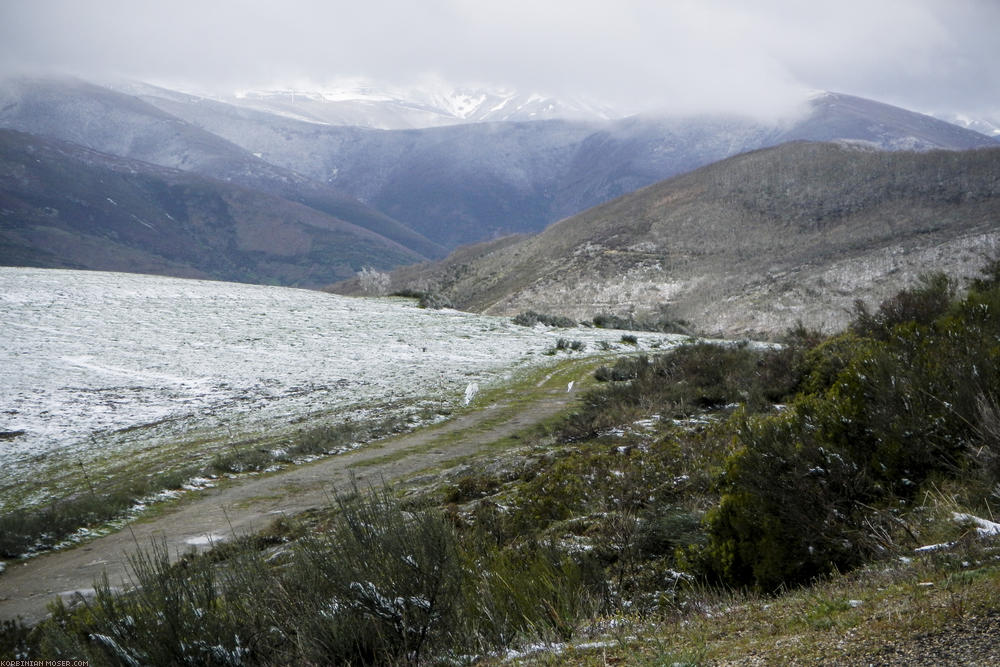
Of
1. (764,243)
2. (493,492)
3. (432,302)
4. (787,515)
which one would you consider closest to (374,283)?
(764,243)

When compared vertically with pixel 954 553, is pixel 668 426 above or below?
below

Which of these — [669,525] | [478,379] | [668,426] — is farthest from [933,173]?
[669,525]

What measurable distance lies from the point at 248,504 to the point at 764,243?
217 ft

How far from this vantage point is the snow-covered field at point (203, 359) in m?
16.7

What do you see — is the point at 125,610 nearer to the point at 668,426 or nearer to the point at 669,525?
the point at 669,525

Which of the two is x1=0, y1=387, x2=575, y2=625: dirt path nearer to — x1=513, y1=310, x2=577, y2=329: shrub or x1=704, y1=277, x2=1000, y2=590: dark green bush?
x1=704, y1=277, x2=1000, y2=590: dark green bush

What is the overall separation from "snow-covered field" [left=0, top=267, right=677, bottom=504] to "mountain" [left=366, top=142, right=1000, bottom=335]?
24.4 m

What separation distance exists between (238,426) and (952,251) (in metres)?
46.9

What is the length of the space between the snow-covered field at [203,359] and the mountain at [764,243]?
Answer: 24.4 m

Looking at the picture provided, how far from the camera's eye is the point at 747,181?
8619 cm

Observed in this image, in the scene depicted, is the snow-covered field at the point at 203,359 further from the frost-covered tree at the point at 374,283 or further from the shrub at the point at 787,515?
the frost-covered tree at the point at 374,283

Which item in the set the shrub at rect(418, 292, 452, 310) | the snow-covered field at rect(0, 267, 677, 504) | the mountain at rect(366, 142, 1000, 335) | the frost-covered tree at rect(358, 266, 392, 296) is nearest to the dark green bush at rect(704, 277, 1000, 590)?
the snow-covered field at rect(0, 267, 677, 504)

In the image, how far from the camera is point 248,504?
10.8 meters

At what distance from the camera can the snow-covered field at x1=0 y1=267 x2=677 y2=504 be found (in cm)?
1670
